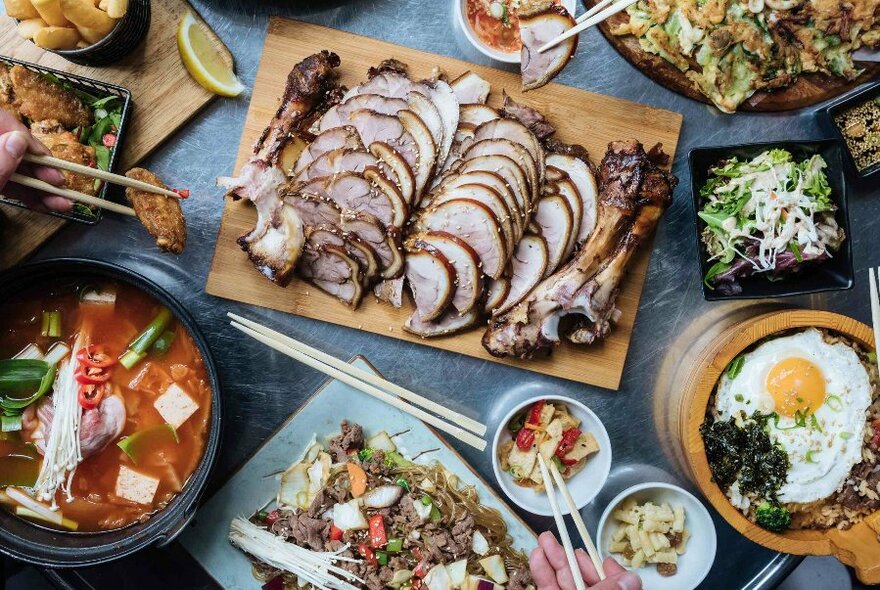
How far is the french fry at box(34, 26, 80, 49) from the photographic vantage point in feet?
9.25

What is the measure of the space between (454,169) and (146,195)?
1.28 meters

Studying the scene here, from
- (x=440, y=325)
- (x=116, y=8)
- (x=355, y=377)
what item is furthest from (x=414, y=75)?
(x=355, y=377)

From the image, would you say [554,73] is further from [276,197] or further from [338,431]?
[338,431]

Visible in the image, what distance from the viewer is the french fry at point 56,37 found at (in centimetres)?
282

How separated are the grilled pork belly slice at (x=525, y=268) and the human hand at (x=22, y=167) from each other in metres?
1.85

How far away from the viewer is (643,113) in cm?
A: 326

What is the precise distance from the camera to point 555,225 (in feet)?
10.3

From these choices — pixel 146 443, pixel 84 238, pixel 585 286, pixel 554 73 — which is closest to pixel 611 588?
pixel 585 286

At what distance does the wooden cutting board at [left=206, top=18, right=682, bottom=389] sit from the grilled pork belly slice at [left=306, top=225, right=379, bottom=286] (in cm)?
18

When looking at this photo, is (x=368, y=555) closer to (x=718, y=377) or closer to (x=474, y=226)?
(x=474, y=226)

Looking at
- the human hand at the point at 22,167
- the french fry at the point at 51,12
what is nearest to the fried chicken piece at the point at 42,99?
the human hand at the point at 22,167

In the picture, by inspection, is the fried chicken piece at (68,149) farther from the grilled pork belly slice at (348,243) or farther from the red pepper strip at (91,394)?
the grilled pork belly slice at (348,243)

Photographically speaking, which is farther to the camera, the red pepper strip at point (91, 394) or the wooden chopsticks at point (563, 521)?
the red pepper strip at point (91, 394)

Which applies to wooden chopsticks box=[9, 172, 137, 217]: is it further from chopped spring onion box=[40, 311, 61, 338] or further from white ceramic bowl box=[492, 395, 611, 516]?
white ceramic bowl box=[492, 395, 611, 516]
